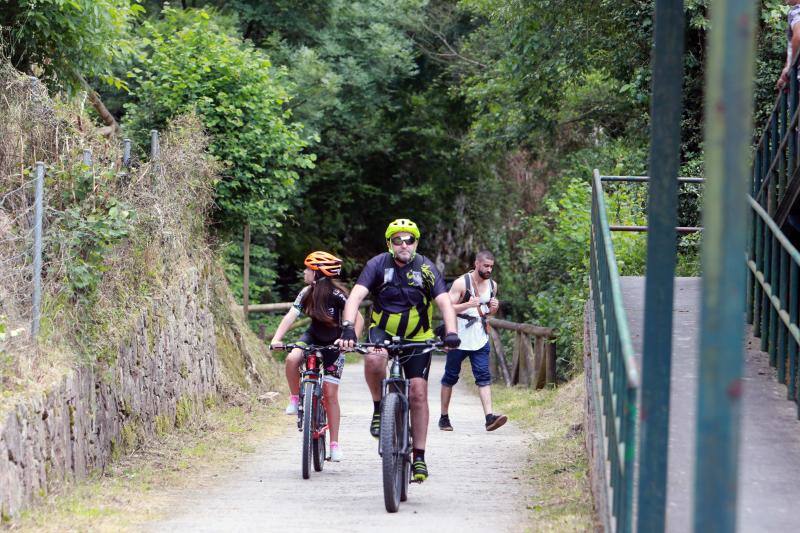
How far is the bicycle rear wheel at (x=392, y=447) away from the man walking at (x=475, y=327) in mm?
3701

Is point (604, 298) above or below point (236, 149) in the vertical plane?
below

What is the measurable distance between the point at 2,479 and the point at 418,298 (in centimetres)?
321

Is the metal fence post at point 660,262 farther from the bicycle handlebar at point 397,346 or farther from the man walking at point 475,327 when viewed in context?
the man walking at point 475,327

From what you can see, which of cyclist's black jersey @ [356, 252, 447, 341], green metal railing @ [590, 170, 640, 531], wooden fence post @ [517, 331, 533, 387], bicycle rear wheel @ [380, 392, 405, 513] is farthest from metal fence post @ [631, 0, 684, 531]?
wooden fence post @ [517, 331, 533, 387]

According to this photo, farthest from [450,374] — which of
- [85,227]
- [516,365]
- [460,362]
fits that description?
[516,365]

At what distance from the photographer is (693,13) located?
15.6 m

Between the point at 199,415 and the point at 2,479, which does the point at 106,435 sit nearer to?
the point at 2,479

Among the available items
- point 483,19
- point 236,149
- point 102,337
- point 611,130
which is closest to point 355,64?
point 483,19

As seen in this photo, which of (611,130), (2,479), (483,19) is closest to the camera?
(2,479)

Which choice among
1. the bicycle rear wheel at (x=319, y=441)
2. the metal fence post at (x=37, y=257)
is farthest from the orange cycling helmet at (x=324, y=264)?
the metal fence post at (x=37, y=257)

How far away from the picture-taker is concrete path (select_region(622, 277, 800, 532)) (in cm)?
608

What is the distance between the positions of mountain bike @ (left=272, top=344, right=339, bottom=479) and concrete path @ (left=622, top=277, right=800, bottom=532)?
2545mm

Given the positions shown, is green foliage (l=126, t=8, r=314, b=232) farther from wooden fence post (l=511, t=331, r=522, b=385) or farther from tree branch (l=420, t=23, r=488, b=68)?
tree branch (l=420, t=23, r=488, b=68)

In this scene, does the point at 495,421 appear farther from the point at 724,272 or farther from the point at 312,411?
the point at 724,272
